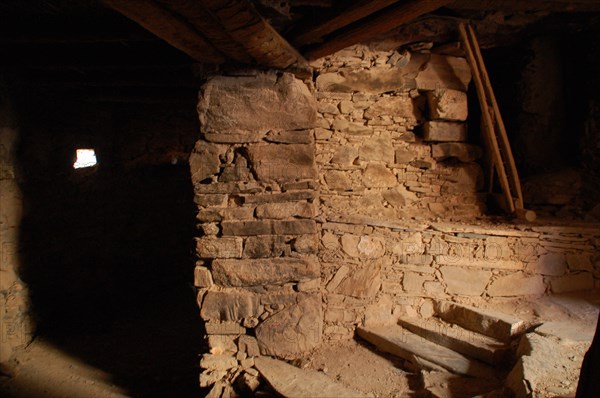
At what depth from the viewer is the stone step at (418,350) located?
2.62m

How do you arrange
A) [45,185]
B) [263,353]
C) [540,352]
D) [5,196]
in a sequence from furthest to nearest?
1. [45,185]
2. [5,196]
3. [263,353]
4. [540,352]

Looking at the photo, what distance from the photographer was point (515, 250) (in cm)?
323

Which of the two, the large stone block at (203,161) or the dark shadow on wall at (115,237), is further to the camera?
the dark shadow on wall at (115,237)

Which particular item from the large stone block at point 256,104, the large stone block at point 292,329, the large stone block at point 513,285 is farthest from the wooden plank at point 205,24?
the large stone block at point 513,285

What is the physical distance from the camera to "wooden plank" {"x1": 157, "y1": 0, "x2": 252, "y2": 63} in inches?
70.1

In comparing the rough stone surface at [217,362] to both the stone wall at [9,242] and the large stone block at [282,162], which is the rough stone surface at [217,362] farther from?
the stone wall at [9,242]

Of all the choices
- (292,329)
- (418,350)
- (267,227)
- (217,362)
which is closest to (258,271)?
(267,227)

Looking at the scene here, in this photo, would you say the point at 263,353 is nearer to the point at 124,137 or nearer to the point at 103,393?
the point at 103,393

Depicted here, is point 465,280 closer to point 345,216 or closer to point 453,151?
point 345,216

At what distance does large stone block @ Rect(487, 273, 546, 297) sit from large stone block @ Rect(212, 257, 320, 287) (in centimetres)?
181

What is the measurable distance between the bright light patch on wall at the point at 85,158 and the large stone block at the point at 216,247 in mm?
3713

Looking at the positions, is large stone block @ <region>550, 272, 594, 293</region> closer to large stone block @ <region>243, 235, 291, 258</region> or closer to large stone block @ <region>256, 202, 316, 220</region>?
large stone block @ <region>256, 202, 316, 220</region>

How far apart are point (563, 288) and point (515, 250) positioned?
618 millimetres

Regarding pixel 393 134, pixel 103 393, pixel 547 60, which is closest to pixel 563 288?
pixel 393 134
